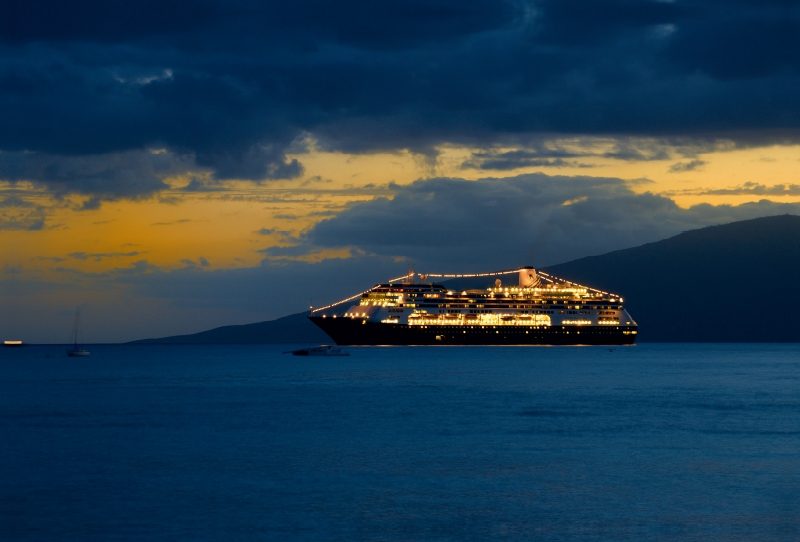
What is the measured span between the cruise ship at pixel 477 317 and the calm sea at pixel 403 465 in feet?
218

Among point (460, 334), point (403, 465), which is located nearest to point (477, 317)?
point (460, 334)

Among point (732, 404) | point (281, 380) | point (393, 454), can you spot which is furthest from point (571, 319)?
point (393, 454)

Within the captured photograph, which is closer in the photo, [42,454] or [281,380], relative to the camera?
[42,454]

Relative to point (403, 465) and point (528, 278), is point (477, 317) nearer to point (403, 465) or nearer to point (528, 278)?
point (528, 278)

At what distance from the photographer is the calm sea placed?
82.8 feet

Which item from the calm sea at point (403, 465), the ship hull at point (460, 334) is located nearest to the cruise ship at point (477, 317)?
the ship hull at point (460, 334)

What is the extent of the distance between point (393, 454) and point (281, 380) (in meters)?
49.4

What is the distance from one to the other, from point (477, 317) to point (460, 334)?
3.56 metres

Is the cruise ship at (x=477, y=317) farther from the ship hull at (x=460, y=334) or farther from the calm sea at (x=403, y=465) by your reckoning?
the calm sea at (x=403, y=465)

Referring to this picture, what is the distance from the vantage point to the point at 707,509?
27.0 m

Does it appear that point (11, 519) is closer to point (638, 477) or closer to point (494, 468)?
point (494, 468)

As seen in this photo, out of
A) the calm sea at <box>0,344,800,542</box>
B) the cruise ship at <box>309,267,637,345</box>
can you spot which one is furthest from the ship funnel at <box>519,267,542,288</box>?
the calm sea at <box>0,344,800,542</box>

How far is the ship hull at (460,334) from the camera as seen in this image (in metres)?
137

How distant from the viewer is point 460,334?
14150 centimetres
